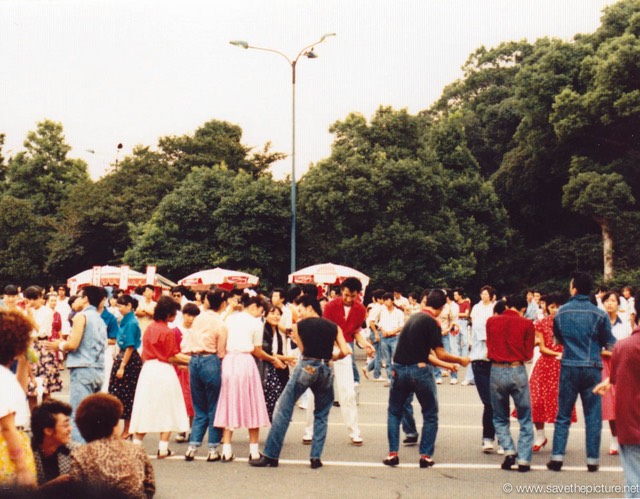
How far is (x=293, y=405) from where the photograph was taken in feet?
32.2

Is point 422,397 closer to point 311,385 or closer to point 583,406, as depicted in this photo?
point 311,385

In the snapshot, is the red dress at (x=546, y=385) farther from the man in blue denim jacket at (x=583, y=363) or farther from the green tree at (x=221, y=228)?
the green tree at (x=221, y=228)

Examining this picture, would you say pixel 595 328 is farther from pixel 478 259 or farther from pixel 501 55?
pixel 501 55

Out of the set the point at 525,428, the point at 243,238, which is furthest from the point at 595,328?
the point at 243,238

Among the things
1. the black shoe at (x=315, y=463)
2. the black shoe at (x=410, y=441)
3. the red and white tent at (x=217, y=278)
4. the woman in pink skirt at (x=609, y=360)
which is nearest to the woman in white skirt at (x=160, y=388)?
the black shoe at (x=315, y=463)

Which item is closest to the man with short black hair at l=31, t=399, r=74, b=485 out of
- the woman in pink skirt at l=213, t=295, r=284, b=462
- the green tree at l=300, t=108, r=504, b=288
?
the woman in pink skirt at l=213, t=295, r=284, b=462

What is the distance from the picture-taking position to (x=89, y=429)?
5.10 meters

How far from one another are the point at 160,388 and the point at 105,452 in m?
5.10

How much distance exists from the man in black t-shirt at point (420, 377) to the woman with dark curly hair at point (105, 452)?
5058mm

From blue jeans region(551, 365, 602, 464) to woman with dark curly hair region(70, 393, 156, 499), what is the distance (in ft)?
18.5

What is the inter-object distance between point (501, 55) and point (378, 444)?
167 feet

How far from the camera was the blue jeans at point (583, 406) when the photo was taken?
945 centimetres

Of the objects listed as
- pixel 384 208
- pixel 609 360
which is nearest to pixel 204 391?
pixel 609 360

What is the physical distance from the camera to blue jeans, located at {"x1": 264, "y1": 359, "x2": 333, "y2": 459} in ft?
32.1
